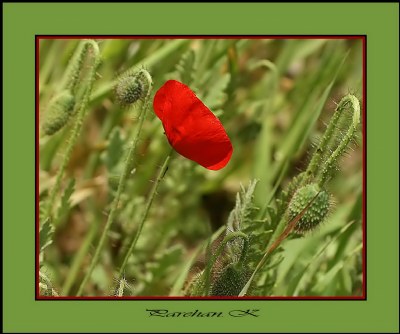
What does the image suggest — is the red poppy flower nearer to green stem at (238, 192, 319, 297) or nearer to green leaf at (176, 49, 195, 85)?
green stem at (238, 192, 319, 297)

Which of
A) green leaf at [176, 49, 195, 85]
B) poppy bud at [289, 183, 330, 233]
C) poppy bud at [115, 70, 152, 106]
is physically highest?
green leaf at [176, 49, 195, 85]

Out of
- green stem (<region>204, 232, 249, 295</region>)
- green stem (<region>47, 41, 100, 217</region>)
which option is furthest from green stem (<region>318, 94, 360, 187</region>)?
green stem (<region>47, 41, 100, 217</region>)

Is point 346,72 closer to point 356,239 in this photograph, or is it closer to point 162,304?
point 356,239

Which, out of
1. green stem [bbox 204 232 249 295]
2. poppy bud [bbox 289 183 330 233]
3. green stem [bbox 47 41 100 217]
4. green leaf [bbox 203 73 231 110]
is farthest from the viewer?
green leaf [bbox 203 73 231 110]

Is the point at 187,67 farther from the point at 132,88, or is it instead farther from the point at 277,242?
the point at 277,242

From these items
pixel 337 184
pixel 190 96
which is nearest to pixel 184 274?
pixel 190 96

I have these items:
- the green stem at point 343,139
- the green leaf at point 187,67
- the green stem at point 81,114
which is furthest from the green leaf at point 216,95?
the green stem at point 343,139

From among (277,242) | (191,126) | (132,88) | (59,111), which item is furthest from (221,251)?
(59,111)
